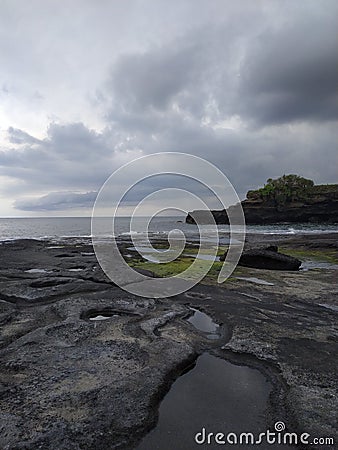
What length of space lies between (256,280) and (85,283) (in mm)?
8460

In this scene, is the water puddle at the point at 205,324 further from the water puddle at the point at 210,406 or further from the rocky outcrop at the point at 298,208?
the rocky outcrop at the point at 298,208

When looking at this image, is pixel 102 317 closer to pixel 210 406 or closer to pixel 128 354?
pixel 128 354

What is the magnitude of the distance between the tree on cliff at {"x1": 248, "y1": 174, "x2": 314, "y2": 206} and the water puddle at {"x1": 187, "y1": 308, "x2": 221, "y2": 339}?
309ft

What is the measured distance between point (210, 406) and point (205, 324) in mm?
4043

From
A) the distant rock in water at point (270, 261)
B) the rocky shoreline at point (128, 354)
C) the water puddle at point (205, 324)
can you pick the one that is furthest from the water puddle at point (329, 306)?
the distant rock in water at point (270, 261)

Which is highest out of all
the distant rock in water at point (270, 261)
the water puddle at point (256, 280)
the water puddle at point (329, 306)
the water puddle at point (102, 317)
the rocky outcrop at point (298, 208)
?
the rocky outcrop at point (298, 208)

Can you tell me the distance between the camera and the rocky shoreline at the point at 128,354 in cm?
448

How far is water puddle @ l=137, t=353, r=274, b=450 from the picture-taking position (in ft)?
14.1

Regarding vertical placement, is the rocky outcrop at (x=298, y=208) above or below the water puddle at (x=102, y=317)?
above

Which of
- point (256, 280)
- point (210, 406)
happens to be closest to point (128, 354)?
point (210, 406)

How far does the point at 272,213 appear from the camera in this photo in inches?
3871

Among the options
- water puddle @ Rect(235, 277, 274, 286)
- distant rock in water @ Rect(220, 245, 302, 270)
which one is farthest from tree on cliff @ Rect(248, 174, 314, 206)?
water puddle @ Rect(235, 277, 274, 286)

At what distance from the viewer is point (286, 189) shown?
98.1 metres

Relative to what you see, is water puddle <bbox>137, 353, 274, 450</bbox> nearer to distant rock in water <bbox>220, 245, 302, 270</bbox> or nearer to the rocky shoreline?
the rocky shoreline
